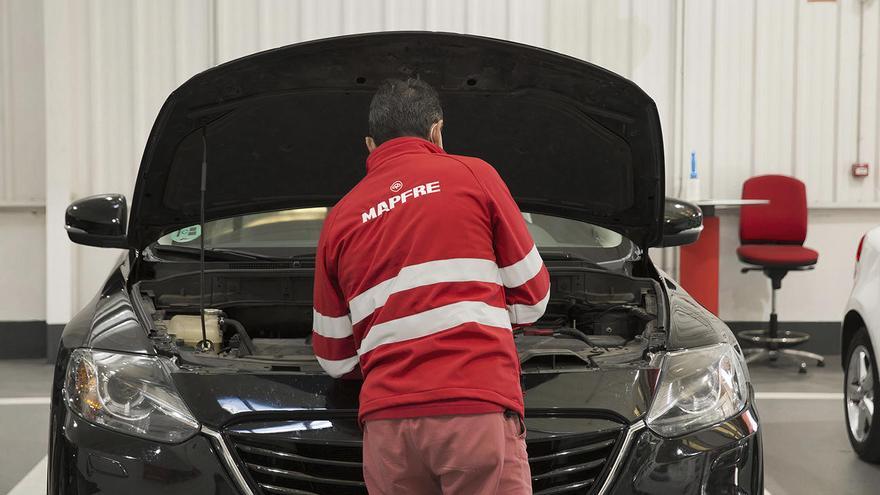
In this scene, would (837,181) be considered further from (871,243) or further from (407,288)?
(407,288)

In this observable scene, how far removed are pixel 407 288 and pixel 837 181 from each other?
6.64m

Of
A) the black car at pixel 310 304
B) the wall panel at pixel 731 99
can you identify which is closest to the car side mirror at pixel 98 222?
the black car at pixel 310 304

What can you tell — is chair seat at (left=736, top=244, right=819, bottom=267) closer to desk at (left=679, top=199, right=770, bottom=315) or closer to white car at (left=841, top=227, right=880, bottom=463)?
desk at (left=679, top=199, right=770, bottom=315)

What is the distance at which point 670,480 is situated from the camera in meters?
2.17

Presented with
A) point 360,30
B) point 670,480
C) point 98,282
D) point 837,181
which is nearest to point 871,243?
point 670,480

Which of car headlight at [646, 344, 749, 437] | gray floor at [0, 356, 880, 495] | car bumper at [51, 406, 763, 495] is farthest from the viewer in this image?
gray floor at [0, 356, 880, 495]

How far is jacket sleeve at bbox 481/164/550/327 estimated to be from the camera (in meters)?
2.01

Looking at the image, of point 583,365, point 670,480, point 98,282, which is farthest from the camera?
point 98,282

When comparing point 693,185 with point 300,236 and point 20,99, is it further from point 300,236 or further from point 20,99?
point 20,99

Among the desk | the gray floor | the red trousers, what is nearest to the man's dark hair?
the red trousers

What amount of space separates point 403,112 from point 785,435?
146 inches

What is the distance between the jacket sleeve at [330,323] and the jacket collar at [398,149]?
0.53 feet

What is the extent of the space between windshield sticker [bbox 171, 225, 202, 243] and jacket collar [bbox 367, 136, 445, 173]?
55.8 inches

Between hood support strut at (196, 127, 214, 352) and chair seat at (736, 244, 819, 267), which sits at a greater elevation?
hood support strut at (196, 127, 214, 352)
